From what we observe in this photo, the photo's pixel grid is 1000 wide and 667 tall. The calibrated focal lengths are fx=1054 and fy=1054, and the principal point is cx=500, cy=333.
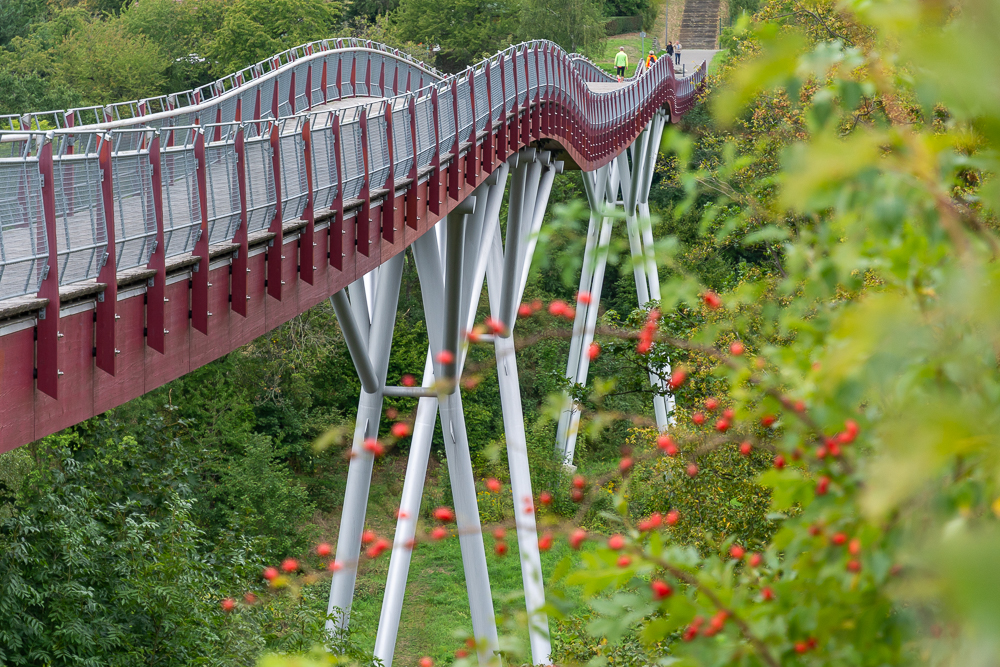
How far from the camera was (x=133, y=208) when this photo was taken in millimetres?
6277

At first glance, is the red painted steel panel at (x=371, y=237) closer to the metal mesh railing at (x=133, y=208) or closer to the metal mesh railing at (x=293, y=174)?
the metal mesh railing at (x=293, y=174)

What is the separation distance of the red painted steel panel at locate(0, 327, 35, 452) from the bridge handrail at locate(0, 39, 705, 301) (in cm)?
28

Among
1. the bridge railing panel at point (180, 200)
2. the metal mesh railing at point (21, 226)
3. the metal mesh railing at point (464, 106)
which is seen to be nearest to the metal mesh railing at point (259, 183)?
the bridge railing panel at point (180, 200)

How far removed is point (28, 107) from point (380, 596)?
20332mm

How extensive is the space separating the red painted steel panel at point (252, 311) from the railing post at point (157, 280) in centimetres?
94

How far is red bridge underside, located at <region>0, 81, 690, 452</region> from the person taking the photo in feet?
16.9

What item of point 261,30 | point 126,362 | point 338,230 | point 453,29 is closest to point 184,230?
point 126,362

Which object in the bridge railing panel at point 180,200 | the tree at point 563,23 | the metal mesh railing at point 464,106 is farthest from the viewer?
the tree at point 563,23

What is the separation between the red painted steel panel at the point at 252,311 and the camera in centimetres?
727

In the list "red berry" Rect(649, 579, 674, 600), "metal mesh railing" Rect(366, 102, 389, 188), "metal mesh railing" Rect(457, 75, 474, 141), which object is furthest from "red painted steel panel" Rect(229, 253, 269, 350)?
"metal mesh railing" Rect(457, 75, 474, 141)

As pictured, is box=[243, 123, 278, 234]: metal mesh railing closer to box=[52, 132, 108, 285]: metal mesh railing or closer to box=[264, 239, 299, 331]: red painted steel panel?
box=[264, 239, 299, 331]: red painted steel panel

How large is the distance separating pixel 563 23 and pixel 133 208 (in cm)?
4821

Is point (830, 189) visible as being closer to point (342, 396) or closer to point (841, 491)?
point (841, 491)

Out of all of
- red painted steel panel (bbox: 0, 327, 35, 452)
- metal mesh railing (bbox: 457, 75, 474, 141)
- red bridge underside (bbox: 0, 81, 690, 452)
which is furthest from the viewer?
metal mesh railing (bbox: 457, 75, 474, 141)
